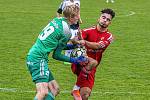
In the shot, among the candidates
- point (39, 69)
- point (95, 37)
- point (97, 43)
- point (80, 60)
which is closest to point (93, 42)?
point (97, 43)

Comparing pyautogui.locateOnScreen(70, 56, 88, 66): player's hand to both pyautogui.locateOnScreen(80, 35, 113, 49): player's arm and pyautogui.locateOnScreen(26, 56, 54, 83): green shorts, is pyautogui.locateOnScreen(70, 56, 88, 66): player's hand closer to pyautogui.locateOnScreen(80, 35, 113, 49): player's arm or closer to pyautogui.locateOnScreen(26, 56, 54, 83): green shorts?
pyautogui.locateOnScreen(80, 35, 113, 49): player's arm

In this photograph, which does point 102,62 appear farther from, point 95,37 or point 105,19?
point 105,19

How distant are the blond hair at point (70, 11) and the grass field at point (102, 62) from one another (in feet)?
8.66

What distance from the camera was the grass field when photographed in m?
10.7

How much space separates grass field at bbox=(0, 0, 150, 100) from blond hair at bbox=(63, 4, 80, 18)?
2.64 m

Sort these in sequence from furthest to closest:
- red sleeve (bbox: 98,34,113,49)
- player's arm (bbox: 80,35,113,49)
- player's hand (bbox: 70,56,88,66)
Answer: red sleeve (bbox: 98,34,113,49) → player's arm (bbox: 80,35,113,49) → player's hand (bbox: 70,56,88,66)

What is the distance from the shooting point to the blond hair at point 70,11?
7750mm

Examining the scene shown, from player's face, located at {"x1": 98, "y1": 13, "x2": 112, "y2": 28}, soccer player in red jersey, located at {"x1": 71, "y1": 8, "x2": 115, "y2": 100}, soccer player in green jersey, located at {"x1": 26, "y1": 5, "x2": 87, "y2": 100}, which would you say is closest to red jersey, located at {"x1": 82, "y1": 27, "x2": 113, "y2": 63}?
soccer player in red jersey, located at {"x1": 71, "y1": 8, "x2": 115, "y2": 100}

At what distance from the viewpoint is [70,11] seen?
25.4 feet

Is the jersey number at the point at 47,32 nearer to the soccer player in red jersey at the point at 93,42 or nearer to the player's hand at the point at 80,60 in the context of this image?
the player's hand at the point at 80,60

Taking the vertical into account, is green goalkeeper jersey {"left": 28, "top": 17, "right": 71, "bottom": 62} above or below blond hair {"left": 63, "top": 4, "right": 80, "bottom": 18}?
below

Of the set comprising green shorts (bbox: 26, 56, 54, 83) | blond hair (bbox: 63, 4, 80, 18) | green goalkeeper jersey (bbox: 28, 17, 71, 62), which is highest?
blond hair (bbox: 63, 4, 80, 18)

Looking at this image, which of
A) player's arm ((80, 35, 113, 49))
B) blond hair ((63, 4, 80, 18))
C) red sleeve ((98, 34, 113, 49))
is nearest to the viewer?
blond hair ((63, 4, 80, 18))

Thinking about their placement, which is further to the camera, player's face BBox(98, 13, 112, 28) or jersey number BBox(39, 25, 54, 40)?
player's face BBox(98, 13, 112, 28)
